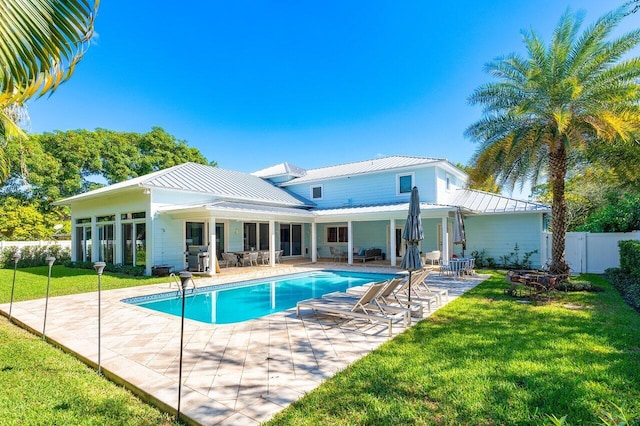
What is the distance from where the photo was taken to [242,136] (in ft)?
98.1

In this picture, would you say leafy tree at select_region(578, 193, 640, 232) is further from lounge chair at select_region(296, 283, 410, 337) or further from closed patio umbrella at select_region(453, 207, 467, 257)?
lounge chair at select_region(296, 283, 410, 337)

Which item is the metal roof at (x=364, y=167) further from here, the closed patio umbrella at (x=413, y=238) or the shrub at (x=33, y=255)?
the shrub at (x=33, y=255)

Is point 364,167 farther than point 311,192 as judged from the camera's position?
No

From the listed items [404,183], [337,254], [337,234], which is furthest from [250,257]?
[404,183]

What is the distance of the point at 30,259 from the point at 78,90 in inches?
449

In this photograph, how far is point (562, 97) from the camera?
10.5m

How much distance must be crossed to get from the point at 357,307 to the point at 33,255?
24207 mm

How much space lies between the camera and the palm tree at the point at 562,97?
399 inches

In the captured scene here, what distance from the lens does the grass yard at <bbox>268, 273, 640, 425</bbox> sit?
355 centimetres

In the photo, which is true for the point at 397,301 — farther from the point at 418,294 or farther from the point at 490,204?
the point at 490,204

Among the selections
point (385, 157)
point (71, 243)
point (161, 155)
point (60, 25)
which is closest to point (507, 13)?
point (385, 157)

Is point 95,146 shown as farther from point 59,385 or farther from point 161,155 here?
point 59,385

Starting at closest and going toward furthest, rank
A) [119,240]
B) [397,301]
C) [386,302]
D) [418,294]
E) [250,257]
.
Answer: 1. [386,302]
2. [397,301]
3. [418,294]
4. [119,240]
5. [250,257]

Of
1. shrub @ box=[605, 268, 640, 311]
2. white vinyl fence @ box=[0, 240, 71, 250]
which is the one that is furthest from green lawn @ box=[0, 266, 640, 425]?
white vinyl fence @ box=[0, 240, 71, 250]
